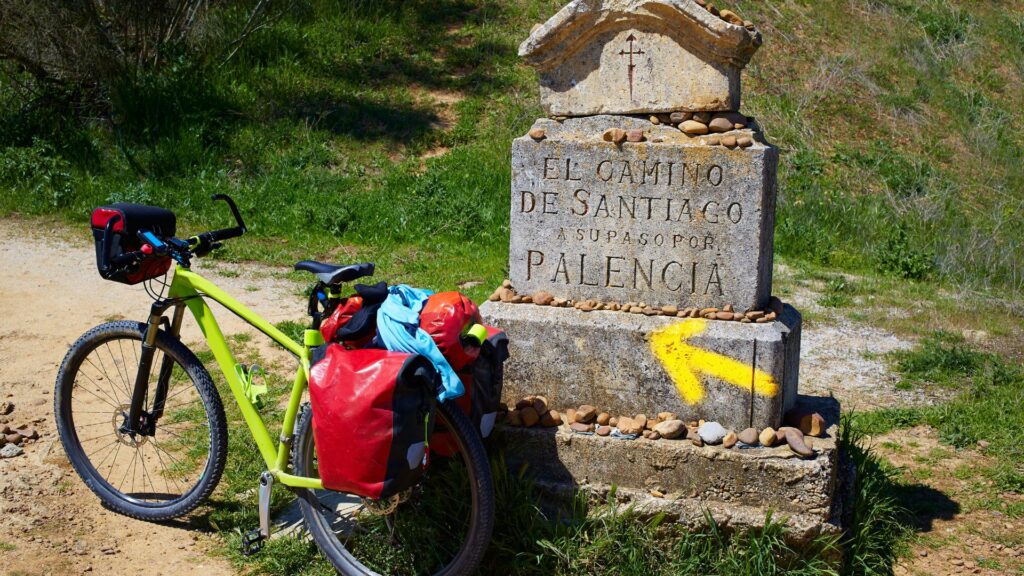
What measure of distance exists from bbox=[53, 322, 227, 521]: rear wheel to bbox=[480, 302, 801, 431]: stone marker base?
1168 millimetres

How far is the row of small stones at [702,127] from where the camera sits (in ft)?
12.4

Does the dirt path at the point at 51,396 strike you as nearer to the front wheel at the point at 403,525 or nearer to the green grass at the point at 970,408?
the front wheel at the point at 403,525

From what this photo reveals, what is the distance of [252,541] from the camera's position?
370 centimetres

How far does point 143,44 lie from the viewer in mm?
10195

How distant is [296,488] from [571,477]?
3.34 feet

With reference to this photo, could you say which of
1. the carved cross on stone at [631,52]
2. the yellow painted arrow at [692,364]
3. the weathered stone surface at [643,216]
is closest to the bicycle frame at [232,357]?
the weathered stone surface at [643,216]

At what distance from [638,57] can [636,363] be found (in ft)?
3.82

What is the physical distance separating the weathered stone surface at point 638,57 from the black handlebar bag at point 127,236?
5.07 ft

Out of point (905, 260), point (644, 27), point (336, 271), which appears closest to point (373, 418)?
point (336, 271)

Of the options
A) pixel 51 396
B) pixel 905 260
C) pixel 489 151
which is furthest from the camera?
pixel 489 151

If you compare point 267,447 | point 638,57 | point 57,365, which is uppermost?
point 638,57

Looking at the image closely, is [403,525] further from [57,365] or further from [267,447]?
[57,365]

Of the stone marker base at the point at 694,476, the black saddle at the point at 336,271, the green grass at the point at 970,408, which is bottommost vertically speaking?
the green grass at the point at 970,408

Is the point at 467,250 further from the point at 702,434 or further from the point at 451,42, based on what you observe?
the point at 451,42
